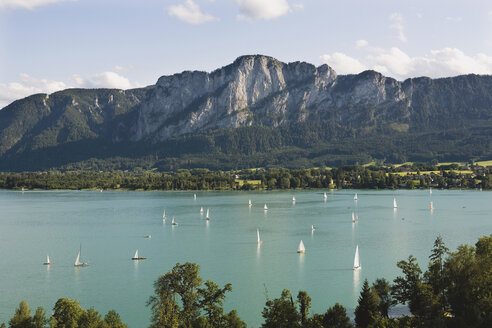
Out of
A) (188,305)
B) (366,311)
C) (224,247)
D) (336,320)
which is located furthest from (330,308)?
(224,247)

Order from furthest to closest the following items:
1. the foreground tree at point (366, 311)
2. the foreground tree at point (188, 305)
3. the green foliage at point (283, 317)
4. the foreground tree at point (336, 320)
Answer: the foreground tree at point (366, 311) < the foreground tree at point (188, 305) < the foreground tree at point (336, 320) < the green foliage at point (283, 317)

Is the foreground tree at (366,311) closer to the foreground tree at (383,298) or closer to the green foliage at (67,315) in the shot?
the foreground tree at (383,298)

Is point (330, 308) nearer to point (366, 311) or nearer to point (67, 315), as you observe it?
point (366, 311)

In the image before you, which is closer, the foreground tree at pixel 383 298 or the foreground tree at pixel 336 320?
the foreground tree at pixel 336 320

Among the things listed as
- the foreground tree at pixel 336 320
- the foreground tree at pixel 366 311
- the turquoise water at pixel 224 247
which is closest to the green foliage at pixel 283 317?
the foreground tree at pixel 336 320

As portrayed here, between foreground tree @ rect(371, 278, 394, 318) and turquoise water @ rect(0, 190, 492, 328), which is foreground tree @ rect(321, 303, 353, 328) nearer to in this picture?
foreground tree @ rect(371, 278, 394, 318)

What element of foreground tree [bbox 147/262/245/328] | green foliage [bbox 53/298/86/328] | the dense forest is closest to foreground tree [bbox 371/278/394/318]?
the dense forest
